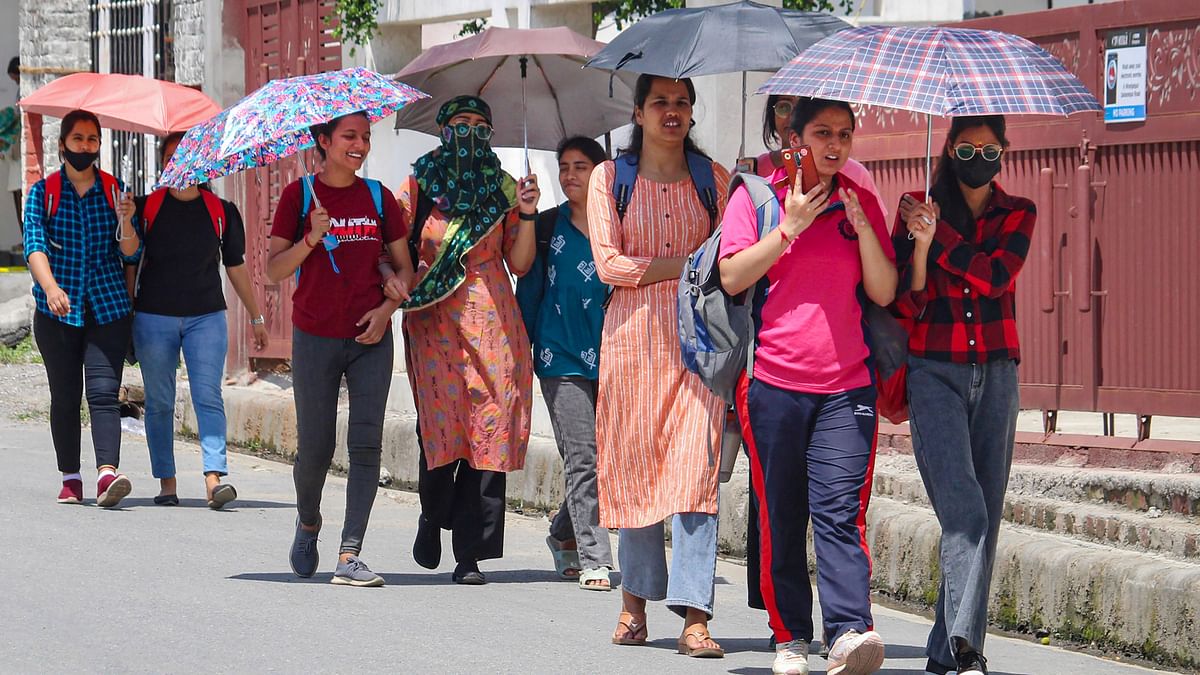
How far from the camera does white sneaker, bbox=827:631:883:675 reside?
5344 mm

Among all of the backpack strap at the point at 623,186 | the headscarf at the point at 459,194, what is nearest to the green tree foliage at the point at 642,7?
the headscarf at the point at 459,194

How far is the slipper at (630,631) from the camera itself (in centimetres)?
631

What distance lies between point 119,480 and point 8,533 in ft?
3.08

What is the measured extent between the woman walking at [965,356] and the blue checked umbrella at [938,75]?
0.25 meters

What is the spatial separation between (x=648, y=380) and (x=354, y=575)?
1.81m

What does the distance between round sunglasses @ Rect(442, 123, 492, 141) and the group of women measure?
0.02m

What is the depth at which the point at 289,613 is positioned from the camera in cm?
668

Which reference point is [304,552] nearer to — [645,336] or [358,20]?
[645,336]

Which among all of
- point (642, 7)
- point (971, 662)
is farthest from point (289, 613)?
point (642, 7)

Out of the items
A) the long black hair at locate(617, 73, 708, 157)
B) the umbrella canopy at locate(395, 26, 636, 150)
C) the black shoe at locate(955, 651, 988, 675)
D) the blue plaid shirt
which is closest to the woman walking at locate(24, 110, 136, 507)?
the blue plaid shirt

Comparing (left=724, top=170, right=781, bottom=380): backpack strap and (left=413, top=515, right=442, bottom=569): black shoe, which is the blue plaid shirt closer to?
(left=413, top=515, right=442, bottom=569): black shoe

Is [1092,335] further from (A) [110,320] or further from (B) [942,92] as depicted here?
(A) [110,320]

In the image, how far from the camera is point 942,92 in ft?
16.8

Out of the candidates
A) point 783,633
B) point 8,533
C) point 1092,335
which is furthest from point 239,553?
point 1092,335
